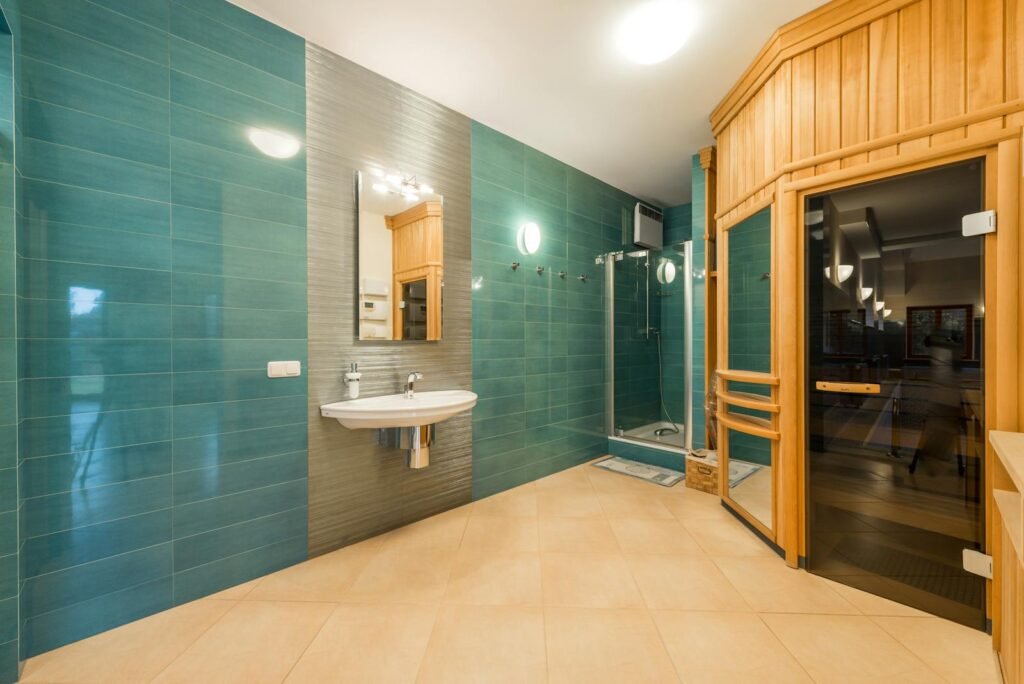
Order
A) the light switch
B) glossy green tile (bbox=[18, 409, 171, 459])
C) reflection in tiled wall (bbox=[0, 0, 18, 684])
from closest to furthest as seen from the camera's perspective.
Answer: reflection in tiled wall (bbox=[0, 0, 18, 684])
glossy green tile (bbox=[18, 409, 171, 459])
the light switch

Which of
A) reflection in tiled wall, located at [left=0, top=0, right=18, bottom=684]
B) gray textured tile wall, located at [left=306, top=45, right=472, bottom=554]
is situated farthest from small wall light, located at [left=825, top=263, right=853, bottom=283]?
reflection in tiled wall, located at [left=0, top=0, right=18, bottom=684]

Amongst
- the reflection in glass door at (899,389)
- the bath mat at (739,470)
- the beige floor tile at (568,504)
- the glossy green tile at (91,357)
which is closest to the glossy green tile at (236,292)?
the glossy green tile at (91,357)

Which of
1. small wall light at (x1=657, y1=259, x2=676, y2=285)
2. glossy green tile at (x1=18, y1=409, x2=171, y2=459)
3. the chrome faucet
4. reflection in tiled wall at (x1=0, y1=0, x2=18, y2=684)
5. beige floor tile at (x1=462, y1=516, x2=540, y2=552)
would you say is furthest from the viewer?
small wall light at (x1=657, y1=259, x2=676, y2=285)

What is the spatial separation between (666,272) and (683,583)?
2768mm

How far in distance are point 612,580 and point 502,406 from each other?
147 centimetres

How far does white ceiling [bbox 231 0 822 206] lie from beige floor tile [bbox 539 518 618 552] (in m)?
2.83

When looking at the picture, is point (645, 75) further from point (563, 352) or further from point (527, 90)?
point (563, 352)

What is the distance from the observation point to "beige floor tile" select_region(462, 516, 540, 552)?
232 centimetres

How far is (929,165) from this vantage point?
1693 mm

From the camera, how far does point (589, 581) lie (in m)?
1.98

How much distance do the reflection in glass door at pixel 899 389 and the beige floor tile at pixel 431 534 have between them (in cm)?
195

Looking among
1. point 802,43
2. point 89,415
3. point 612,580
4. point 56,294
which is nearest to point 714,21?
point 802,43

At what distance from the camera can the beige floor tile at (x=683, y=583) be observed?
5.91 feet

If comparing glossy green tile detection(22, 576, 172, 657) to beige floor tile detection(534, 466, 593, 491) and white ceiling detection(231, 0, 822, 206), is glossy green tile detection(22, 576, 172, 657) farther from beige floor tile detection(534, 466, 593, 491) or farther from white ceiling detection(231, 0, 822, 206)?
white ceiling detection(231, 0, 822, 206)
